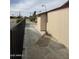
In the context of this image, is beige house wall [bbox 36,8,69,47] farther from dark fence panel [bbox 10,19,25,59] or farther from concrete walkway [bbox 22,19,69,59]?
dark fence panel [bbox 10,19,25,59]

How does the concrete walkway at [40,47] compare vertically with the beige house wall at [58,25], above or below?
below

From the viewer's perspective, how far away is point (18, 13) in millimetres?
1846

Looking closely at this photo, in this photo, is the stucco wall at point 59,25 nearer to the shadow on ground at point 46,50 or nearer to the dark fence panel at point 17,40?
the shadow on ground at point 46,50

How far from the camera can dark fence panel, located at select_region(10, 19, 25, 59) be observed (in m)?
1.84

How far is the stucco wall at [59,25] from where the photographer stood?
1.88m

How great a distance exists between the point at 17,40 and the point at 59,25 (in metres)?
0.41

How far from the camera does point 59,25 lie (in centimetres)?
190

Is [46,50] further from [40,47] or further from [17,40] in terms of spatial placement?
[17,40]

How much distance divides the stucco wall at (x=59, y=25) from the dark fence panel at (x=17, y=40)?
0.25 meters

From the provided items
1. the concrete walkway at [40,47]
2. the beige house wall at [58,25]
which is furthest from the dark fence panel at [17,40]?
the beige house wall at [58,25]

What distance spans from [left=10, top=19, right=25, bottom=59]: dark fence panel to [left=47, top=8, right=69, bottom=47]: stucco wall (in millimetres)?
247

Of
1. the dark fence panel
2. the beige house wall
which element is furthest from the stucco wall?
the dark fence panel

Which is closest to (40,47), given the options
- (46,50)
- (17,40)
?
(46,50)

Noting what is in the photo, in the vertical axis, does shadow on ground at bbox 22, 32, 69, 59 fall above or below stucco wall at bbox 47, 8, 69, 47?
below
